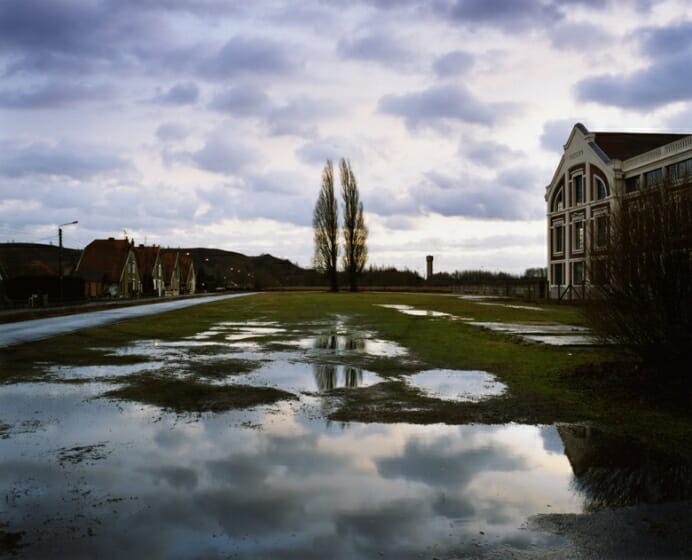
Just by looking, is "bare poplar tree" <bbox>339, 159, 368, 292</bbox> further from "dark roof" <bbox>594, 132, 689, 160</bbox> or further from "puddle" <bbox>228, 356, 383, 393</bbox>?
"puddle" <bbox>228, 356, 383, 393</bbox>

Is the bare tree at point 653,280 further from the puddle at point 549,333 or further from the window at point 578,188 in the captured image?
the window at point 578,188

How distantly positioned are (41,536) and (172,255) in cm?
11413

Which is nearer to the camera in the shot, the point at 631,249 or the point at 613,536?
the point at 613,536

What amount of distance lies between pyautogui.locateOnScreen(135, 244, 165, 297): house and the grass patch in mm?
85098

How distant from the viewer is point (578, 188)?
58.1m

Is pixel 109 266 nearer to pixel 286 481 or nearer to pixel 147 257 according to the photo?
pixel 147 257

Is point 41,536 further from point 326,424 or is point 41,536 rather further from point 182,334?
point 182,334

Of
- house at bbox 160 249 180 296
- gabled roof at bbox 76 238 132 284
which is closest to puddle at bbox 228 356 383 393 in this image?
gabled roof at bbox 76 238 132 284

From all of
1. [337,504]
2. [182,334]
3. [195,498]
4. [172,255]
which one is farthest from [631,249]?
[172,255]

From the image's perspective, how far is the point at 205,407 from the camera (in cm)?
898

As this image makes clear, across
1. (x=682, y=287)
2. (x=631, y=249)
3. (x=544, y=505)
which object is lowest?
(x=544, y=505)

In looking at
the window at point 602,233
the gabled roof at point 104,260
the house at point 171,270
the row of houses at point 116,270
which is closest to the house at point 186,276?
the house at point 171,270

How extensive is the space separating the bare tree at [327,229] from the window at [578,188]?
118 feet

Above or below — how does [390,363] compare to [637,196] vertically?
below
